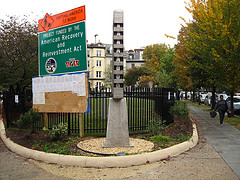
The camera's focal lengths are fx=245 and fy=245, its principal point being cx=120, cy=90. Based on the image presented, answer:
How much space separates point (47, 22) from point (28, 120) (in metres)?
3.76

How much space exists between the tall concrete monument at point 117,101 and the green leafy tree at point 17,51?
915cm

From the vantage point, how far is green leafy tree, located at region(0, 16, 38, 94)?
14.8 m

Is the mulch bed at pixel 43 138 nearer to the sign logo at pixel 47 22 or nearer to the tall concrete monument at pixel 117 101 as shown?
the tall concrete monument at pixel 117 101

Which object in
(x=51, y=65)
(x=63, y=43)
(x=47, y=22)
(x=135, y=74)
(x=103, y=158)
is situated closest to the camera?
(x=103, y=158)

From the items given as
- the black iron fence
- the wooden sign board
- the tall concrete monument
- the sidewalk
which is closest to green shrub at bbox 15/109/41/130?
the wooden sign board

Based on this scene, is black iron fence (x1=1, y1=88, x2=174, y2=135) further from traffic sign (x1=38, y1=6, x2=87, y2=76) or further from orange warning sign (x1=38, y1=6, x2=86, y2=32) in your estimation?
orange warning sign (x1=38, y1=6, x2=86, y2=32)

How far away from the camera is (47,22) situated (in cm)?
938

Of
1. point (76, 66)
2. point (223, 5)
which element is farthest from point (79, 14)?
point (223, 5)

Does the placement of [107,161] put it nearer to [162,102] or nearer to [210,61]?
[162,102]

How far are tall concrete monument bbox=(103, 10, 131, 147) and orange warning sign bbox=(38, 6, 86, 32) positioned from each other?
156 centimetres

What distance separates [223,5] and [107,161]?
38.6ft

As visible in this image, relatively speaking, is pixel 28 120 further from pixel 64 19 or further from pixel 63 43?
pixel 64 19

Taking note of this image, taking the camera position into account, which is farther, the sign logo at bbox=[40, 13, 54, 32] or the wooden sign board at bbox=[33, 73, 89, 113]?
the sign logo at bbox=[40, 13, 54, 32]

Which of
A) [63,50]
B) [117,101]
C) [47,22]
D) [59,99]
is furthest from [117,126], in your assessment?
[47,22]
